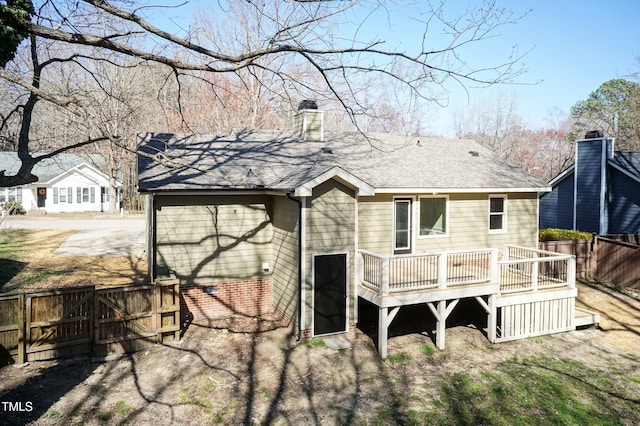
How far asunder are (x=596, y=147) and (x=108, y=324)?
67.0 ft

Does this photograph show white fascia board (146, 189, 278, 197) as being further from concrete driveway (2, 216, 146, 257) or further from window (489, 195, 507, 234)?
concrete driveway (2, 216, 146, 257)

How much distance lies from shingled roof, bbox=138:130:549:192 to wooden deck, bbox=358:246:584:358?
2.34m

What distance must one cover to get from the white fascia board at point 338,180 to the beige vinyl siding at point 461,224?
50.2 inches

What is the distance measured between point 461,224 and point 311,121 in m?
6.20

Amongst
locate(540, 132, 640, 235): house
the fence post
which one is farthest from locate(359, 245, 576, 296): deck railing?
locate(540, 132, 640, 235): house

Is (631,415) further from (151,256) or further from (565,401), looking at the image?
(151,256)

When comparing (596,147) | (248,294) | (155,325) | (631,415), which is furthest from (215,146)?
(596,147)

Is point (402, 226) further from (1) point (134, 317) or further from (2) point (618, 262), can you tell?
(2) point (618, 262)

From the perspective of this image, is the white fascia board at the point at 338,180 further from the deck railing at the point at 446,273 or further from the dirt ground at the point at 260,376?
the dirt ground at the point at 260,376

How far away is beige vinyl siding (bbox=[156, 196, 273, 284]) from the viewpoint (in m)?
11.3

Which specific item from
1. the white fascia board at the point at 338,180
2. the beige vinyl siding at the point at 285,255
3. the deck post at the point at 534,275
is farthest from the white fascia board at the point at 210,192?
the deck post at the point at 534,275

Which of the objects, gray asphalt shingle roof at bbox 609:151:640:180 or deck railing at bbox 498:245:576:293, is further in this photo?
gray asphalt shingle roof at bbox 609:151:640:180

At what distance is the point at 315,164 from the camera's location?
13.2 metres

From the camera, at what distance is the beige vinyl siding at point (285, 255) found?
10.9m
